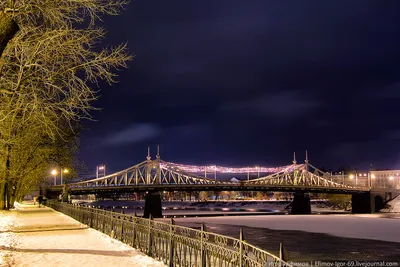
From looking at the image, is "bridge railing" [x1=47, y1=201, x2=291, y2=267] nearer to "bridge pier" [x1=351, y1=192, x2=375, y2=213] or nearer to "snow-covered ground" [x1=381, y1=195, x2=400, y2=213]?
"bridge pier" [x1=351, y1=192, x2=375, y2=213]

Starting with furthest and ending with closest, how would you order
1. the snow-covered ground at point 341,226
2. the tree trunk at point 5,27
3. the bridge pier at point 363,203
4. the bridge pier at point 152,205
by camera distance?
1. the bridge pier at point 363,203
2. the bridge pier at point 152,205
3. the snow-covered ground at point 341,226
4. the tree trunk at point 5,27

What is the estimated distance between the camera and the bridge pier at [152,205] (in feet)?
224

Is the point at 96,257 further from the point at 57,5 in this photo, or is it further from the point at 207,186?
the point at 207,186

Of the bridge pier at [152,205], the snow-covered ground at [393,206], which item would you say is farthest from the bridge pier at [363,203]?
the bridge pier at [152,205]

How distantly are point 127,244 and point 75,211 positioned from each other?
49.8 feet

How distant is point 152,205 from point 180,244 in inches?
2449

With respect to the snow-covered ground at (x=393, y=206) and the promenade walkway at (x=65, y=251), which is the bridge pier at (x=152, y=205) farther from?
the promenade walkway at (x=65, y=251)

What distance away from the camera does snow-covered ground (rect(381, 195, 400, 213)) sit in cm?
8107

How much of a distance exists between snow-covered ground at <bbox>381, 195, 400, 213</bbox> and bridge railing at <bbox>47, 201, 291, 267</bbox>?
72575 mm

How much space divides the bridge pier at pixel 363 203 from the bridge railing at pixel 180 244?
7182 cm

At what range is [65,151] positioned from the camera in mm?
37562

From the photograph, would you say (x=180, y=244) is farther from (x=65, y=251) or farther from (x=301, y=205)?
(x=301, y=205)

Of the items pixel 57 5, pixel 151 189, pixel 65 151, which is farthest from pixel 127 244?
pixel 151 189

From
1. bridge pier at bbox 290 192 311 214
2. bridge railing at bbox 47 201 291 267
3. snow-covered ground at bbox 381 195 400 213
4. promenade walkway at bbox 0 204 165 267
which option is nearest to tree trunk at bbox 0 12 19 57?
promenade walkway at bbox 0 204 165 267
